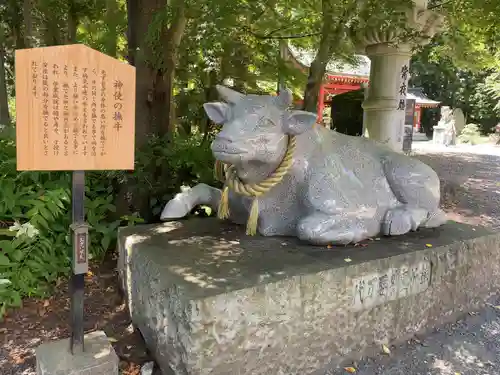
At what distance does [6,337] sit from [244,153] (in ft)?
6.76

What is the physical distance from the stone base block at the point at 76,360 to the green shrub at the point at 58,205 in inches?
37.1

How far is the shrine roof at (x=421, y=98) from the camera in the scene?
99.7 ft

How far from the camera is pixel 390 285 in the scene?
291 cm

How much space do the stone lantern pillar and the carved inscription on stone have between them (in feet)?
9.83

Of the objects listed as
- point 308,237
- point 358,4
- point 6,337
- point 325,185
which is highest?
point 358,4

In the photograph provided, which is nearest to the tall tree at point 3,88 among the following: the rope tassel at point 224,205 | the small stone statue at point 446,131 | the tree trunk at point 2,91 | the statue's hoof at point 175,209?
the tree trunk at point 2,91

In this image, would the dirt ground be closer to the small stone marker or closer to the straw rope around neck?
the small stone marker

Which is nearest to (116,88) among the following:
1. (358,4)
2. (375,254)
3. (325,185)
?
(325,185)

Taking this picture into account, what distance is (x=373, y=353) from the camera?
2.92m

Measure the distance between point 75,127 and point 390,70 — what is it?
4916 millimetres

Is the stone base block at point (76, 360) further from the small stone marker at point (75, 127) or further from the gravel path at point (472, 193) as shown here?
the gravel path at point (472, 193)

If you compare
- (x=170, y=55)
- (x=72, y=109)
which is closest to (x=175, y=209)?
(x=72, y=109)

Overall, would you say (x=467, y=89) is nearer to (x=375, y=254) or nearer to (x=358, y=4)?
(x=358, y=4)

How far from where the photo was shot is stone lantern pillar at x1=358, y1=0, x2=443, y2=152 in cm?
558
